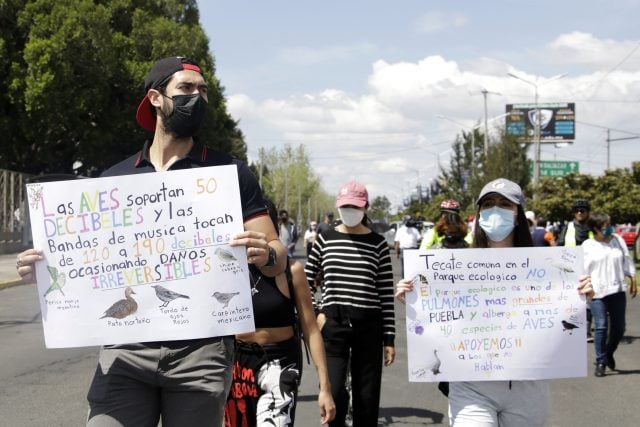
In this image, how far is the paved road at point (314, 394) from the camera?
275 inches

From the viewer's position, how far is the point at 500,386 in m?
3.94

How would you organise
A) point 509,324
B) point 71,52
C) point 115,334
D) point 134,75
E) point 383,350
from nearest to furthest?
point 115,334, point 509,324, point 383,350, point 71,52, point 134,75

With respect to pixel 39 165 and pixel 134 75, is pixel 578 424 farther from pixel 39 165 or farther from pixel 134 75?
pixel 39 165

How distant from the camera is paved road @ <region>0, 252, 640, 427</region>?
22.9 feet

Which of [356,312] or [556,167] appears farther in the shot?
[556,167]

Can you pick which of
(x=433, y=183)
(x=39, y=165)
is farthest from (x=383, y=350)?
(x=433, y=183)

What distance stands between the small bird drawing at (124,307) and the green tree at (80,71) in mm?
31206

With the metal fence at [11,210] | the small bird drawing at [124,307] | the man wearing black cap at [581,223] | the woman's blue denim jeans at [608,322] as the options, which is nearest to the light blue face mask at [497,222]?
the small bird drawing at [124,307]

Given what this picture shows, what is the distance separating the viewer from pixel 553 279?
408 centimetres

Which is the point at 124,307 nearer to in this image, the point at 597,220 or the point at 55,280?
the point at 55,280

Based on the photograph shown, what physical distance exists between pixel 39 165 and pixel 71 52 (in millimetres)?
7877

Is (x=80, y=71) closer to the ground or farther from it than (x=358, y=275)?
farther from it

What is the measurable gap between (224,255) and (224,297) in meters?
0.15

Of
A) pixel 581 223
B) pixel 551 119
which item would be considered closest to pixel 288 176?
pixel 551 119
